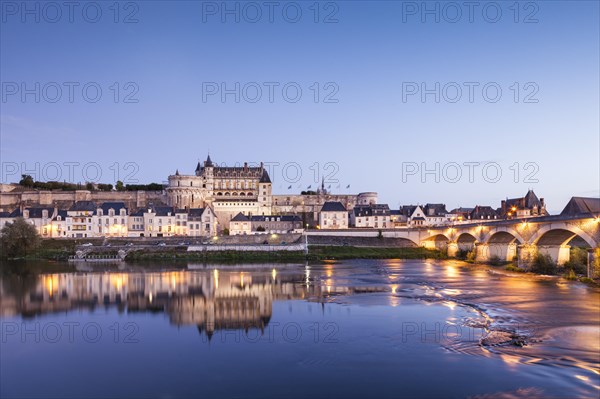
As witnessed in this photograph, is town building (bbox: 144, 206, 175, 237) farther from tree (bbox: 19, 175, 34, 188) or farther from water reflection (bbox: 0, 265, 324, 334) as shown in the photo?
tree (bbox: 19, 175, 34, 188)

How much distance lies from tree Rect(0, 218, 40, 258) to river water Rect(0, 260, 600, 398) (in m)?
24.1

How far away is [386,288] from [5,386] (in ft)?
62.9

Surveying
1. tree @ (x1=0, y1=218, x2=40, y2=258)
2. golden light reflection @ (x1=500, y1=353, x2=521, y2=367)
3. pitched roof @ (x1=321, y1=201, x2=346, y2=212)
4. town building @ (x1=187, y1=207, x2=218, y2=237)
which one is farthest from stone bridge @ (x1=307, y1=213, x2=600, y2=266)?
tree @ (x1=0, y1=218, x2=40, y2=258)

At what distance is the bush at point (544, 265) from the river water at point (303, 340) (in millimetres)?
3543

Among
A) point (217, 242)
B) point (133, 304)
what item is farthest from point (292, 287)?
point (217, 242)

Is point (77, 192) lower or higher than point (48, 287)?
higher

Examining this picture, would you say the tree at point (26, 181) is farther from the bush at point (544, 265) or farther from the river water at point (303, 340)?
the bush at point (544, 265)

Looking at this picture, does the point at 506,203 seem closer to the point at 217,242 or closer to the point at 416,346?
the point at 217,242

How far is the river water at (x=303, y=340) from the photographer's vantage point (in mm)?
11773

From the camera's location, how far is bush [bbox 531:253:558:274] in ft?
108

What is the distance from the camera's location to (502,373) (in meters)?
12.0

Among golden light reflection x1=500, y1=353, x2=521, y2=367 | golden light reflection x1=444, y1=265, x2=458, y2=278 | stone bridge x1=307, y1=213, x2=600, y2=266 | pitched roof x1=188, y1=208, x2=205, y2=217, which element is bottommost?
golden light reflection x1=444, y1=265, x2=458, y2=278

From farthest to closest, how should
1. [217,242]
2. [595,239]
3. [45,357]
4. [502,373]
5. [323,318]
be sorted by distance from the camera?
[217,242]
[595,239]
[323,318]
[45,357]
[502,373]

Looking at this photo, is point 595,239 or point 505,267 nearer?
point 595,239
